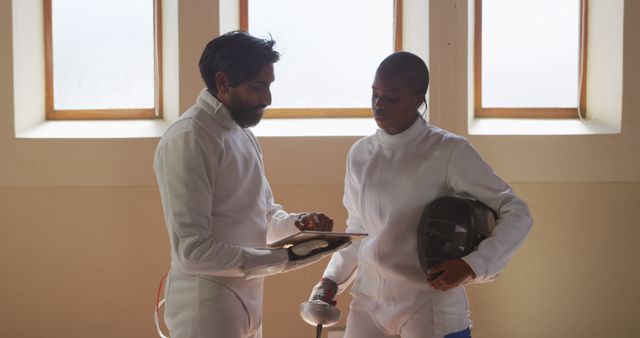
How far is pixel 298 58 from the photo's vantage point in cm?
432

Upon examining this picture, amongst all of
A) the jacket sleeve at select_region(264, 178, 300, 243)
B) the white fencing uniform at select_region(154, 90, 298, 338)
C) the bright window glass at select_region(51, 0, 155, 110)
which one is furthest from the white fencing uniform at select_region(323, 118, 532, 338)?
the bright window glass at select_region(51, 0, 155, 110)

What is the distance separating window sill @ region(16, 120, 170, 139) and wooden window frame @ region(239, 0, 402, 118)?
656 mm

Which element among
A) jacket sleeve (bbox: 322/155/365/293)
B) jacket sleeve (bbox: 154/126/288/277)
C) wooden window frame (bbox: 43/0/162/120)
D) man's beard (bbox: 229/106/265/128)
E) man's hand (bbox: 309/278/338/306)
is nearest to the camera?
jacket sleeve (bbox: 154/126/288/277)

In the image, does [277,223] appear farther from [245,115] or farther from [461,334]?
[461,334]

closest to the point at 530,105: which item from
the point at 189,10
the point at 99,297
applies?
the point at 189,10

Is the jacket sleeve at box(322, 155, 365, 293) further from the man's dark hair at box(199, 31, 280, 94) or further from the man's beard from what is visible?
the man's dark hair at box(199, 31, 280, 94)

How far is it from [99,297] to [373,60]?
203 cm

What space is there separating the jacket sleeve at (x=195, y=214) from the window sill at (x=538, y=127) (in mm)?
2173

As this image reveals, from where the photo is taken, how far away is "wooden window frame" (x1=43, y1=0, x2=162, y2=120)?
4.26 metres

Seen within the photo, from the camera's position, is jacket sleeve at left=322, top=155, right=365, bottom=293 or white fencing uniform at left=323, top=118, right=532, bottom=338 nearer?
white fencing uniform at left=323, top=118, right=532, bottom=338

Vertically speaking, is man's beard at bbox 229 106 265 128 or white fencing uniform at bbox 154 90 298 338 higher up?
man's beard at bbox 229 106 265 128

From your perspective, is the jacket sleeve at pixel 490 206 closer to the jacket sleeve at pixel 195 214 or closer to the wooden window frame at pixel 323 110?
the jacket sleeve at pixel 195 214

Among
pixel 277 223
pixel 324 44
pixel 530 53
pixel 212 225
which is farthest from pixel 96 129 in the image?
pixel 530 53

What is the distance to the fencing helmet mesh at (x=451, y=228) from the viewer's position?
213 cm
